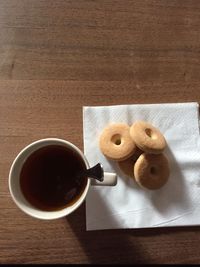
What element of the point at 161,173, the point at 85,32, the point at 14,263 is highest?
the point at 85,32

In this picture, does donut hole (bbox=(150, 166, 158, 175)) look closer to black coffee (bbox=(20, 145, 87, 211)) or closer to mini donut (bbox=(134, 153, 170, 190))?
mini donut (bbox=(134, 153, 170, 190))

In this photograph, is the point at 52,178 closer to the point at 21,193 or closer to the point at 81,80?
the point at 21,193

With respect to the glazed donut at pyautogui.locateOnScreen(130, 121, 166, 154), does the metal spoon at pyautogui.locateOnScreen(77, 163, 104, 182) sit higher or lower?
lower

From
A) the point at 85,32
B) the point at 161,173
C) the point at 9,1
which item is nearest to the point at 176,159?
the point at 161,173

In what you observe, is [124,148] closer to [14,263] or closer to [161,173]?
[161,173]

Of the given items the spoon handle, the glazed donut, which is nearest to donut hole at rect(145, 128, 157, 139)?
the glazed donut

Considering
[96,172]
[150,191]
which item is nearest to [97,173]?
[96,172]
